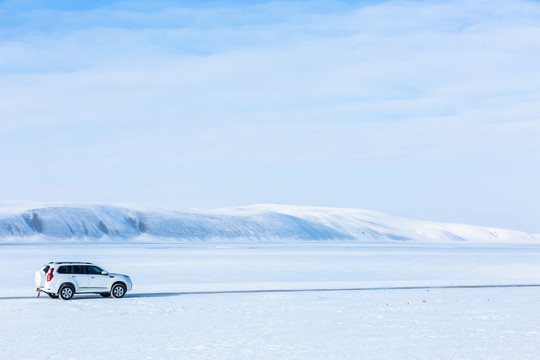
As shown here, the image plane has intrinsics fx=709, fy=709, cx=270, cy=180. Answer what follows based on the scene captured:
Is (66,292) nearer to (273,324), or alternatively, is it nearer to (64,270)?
(64,270)

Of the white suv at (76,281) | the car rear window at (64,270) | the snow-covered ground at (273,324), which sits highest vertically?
the car rear window at (64,270)

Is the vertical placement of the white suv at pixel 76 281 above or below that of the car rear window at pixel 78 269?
below

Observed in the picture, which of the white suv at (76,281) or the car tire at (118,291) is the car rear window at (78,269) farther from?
the car tire at (118,291)

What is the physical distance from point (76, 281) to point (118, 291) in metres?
1.82

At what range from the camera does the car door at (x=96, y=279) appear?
28453 millimetres

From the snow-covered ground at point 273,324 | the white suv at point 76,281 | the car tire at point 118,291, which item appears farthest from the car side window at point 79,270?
the car tire at point 118,291

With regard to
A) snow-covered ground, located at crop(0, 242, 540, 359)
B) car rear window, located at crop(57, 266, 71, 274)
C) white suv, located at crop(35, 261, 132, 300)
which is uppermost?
car rear window, located at crop(57, 266, 71, 274)

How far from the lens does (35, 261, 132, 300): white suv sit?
2752cm

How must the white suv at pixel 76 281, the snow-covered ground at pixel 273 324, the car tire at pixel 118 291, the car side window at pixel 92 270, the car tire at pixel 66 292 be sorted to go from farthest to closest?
the car tire at pixel 118 291 → the car side window at pixel 92 270 → the car tire at pixel 66 292 → the white suv at pixel 76 281 → the snow-covered ground at pixel 273 324

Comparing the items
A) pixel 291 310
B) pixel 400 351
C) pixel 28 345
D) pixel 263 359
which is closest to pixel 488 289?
pixel 291 310

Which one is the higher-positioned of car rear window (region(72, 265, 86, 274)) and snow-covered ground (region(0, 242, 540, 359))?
A: car rear window (region(72, 265, 86, 274))

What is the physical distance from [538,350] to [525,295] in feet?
48.4

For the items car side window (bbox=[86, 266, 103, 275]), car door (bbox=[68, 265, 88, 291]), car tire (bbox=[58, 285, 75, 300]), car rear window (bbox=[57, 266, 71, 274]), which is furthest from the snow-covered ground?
car rear window (bbox=[57, 266, 71, 274])

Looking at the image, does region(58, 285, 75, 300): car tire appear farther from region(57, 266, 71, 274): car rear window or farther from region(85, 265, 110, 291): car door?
region(85, 265, 110, 291): car door
